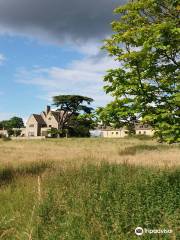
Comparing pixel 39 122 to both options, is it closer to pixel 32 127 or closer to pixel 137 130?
pixel 32 127

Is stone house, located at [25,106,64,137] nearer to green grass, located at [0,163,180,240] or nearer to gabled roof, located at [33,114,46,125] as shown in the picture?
gabled roof, located at [33,114,46,125]

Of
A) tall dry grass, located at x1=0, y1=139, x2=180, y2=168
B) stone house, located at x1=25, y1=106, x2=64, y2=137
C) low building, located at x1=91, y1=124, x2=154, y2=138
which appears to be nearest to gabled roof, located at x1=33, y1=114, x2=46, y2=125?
stone house, located at x1=25, y1=106, x2=64, y2=137

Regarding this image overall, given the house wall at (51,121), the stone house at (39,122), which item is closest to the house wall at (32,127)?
the stone house at (39,122)

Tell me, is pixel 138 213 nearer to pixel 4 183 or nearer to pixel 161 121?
pixel 161 121

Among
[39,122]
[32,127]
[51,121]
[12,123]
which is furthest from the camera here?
[12,123]

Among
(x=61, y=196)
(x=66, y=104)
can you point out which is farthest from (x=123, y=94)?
(x=66, y=104)

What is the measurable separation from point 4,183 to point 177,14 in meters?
7.06

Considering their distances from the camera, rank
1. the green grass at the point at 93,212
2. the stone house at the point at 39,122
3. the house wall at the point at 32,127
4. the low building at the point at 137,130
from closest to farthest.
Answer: the green grass at the point at 93,212, the low building at the point at 137,130, the stone house at the point at 39,122, the house wall at the point at 32,127

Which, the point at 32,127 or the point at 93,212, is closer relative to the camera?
the point at 93,212

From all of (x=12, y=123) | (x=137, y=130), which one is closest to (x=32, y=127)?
(x=12, y=123)

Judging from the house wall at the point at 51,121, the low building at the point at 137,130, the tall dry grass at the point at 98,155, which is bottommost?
the tall dry grass at the point at 98,155

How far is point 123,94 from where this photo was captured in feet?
29.7

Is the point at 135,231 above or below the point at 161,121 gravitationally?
below

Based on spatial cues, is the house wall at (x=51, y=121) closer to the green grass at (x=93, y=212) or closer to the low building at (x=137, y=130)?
the low building at (x=137, y=130)
